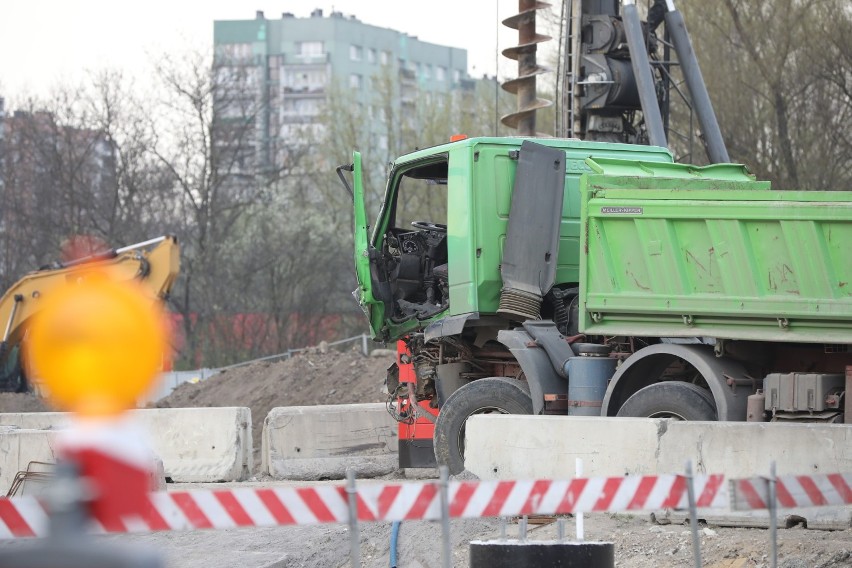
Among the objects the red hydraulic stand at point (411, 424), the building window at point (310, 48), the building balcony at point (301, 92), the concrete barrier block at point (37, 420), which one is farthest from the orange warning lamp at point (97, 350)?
the building window at point (310, 48)

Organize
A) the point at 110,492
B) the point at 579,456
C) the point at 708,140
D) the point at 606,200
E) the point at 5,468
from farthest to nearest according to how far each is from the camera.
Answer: the point at 708,140, the point at 5,468, the point at 606,200, the point at 579,456, the point at 110,492

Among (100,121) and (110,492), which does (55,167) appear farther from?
(110,492)

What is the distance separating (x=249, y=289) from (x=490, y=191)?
29.8 metres

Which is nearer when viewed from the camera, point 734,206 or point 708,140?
point 734,206

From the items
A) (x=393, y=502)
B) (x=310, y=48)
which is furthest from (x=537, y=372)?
(x=310, y=48)

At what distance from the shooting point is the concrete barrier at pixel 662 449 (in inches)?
327

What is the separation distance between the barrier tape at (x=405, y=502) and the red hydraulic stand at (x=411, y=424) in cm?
625

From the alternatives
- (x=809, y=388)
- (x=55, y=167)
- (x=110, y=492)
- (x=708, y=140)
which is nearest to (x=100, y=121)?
(x=55, y=167)

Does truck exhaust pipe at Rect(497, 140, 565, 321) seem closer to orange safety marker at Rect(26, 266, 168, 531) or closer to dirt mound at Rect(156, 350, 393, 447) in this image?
orange safety marker at Rect(26, 266, 168, 531)

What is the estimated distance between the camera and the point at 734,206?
9664 mm

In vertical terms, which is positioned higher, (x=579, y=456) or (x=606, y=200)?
(x=606, y=200)

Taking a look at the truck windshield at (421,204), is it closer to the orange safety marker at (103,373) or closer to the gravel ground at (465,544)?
the gravel ground at (465,544)

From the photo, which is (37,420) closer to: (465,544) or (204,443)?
(204,443)

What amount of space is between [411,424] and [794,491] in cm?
671
